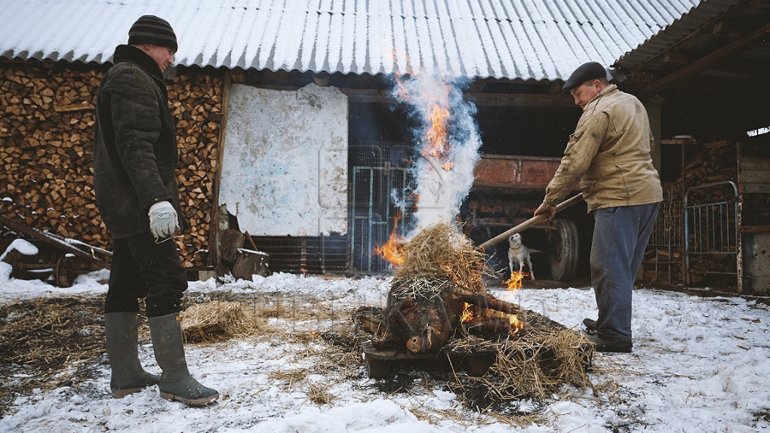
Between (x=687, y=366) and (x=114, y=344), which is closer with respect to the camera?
(x=114, y=344)

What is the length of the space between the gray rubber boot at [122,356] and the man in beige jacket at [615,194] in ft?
10.5

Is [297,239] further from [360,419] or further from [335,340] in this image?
[360,419]

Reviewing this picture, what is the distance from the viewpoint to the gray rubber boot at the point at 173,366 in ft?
7.60

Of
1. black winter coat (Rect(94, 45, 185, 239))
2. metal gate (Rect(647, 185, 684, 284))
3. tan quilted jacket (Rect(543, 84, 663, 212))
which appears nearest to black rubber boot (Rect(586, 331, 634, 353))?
tan quilted jacket (Rect(543, 84, 663, 212))

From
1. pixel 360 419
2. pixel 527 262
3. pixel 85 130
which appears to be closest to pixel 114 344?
pixel 360 419

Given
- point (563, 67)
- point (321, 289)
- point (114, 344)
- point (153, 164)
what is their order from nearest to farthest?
point (153, 164)
point (114, 344)
point (321, 289)
point (563, 67)

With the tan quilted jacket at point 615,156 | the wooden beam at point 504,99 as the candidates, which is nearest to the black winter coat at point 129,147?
the tan quilted jacket at point 615,156

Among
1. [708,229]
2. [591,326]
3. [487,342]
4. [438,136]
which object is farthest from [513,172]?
[487,342]

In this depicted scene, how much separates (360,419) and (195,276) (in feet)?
19.1

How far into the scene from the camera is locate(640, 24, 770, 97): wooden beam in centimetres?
500

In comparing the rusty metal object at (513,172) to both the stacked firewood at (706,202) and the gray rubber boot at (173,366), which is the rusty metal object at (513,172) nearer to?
the stacked firewood at (706,202)

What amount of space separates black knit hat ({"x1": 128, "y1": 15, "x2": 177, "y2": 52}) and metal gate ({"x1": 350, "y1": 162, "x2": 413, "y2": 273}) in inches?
215

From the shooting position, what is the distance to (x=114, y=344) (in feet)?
8.17

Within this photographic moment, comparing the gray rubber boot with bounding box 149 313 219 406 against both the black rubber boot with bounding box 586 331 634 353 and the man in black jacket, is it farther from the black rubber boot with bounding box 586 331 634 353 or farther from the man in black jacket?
the black rubber boot with bounding box 586 331 634 353
